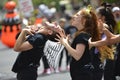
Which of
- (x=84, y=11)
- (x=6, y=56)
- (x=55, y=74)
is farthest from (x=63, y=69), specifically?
(x=84, y=11)

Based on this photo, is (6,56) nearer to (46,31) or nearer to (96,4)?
(96,4)

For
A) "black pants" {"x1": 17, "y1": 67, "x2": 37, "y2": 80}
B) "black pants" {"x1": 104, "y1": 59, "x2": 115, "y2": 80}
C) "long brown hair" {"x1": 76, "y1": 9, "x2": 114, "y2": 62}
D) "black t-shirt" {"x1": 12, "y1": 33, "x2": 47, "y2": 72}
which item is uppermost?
"long brown hair" {"x1": 76, "y1": 9, "x2": 114, "y2": 62}

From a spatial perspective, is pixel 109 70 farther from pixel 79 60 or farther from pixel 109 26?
pixel 79 60

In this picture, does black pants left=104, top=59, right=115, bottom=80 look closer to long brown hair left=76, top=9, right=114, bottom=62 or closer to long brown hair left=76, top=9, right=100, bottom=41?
long brown hair left=76, top=9, right=114, bottom=62

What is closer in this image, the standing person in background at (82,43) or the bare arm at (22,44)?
the standing person in background at (82,43)

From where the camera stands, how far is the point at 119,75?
1080 centimetres

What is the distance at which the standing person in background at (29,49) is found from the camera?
9.20 metres

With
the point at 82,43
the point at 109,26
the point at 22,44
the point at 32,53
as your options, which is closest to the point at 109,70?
the point at 109,26

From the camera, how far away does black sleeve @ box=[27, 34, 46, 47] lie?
30.2 ft

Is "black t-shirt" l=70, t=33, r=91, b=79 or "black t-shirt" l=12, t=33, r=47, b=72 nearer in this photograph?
"black t-shirt" l=70, t=33, r=91, b=79

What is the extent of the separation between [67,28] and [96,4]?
6.16 m

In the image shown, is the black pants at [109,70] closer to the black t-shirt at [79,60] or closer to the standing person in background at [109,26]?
the standing person in background at [109,26]

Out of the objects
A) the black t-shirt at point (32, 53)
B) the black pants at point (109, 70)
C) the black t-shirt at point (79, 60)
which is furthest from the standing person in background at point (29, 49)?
the black pants at point (109, 70)

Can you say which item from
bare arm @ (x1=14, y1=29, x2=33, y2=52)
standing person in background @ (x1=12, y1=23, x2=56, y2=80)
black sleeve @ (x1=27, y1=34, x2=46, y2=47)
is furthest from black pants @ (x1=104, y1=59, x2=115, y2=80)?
bare arm @ (x1=14, y1=29, x2=33, y2=52)
